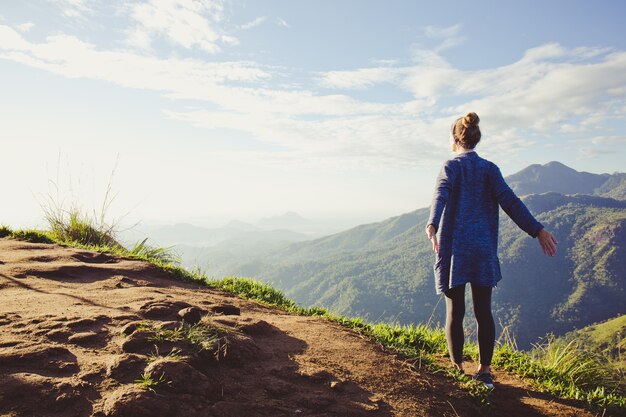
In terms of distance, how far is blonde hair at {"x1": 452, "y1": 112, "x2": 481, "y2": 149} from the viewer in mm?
3750

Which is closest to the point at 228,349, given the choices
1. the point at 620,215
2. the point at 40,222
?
the point at 40,222

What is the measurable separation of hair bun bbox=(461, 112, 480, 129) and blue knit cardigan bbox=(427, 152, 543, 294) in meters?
0.29

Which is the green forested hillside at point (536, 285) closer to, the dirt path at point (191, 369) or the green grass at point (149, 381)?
the dirt path at point (191, 369)

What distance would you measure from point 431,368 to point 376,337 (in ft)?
3.08

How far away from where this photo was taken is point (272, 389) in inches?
109

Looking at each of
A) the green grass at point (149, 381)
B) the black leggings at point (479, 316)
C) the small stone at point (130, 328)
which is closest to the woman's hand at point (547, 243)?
the black leggings at point (479, 316)

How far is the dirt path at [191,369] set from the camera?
2.28 m

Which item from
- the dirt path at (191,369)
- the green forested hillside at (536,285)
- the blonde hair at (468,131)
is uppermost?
the blonde hair at (468,131)

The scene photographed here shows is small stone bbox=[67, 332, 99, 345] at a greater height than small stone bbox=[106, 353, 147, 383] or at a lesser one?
greater

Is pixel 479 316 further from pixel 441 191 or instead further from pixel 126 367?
pixel 126 367

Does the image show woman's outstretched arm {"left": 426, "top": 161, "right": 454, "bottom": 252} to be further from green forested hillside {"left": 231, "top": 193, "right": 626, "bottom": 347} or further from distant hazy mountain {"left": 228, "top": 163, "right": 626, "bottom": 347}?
distant hazy mountain {"left": 228, "top": 163, "right": 626, "bottom": 347}

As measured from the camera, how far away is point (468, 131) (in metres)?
3.81

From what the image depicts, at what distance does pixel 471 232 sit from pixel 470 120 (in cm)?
112

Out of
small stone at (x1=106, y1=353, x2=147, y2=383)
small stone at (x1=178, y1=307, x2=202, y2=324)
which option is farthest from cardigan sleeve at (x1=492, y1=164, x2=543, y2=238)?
small stone at (x1=106, y1=353, x2=147, y2=383)
